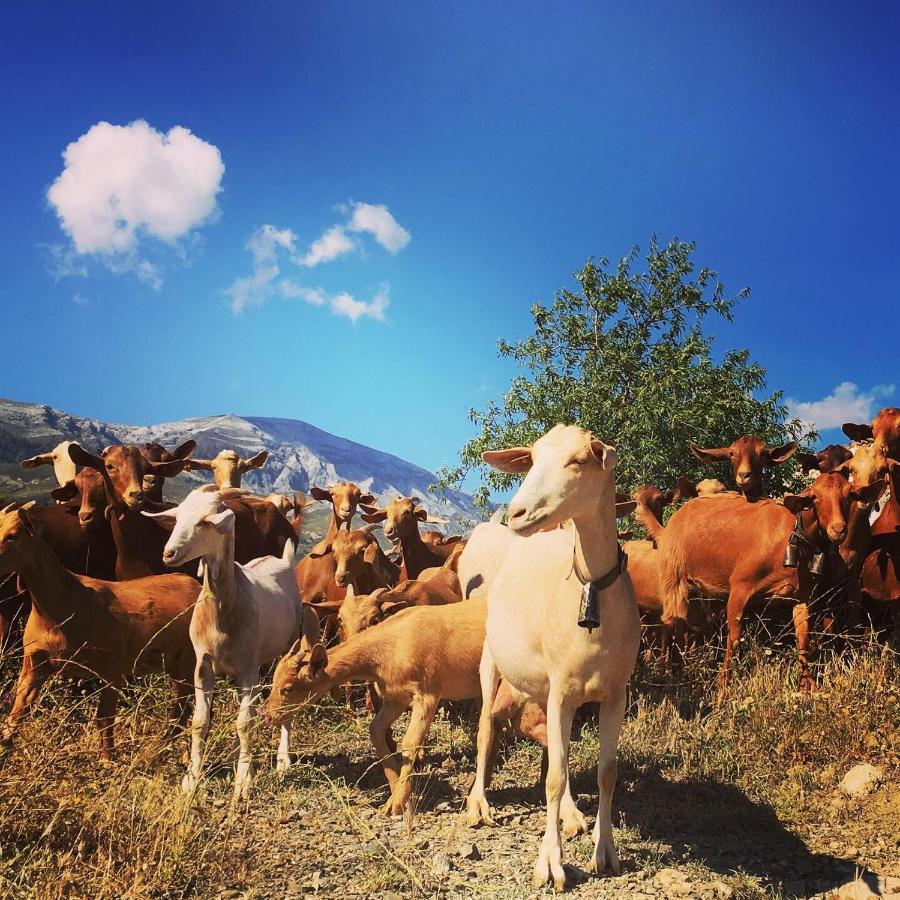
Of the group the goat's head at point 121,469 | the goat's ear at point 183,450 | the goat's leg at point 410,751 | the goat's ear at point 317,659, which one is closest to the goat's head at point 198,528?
the goat's ear at point 317,659

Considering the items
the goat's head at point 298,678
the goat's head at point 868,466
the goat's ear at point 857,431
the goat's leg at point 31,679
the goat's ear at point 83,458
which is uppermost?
the goat's ear at point 857,431

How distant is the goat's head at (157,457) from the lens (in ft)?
33.4

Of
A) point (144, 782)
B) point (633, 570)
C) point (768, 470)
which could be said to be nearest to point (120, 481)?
point (144, 782)

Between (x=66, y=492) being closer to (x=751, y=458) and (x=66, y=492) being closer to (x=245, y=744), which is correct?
(x=245, y=744)

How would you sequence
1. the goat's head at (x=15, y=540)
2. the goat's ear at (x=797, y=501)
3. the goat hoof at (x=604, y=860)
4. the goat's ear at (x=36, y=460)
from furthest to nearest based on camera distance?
the goat's ear at (x=36, y=460) → the goat's ear at (x=797, y=501) → the goat's head at (x=15, y=540) → the goat hoof at (x=604, y=860)

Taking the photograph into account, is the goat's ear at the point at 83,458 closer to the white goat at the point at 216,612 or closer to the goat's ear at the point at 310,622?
the white goat at the point at 216,612

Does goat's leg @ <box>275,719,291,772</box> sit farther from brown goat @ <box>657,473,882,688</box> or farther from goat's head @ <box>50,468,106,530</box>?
brown goat @ <box>657,473,882,688</box>

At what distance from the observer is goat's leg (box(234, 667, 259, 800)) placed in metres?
6.38

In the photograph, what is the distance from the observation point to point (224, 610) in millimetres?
7422

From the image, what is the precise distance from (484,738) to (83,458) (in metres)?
5.84

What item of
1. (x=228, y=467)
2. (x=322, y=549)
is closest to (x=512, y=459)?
(x=322, y=549)

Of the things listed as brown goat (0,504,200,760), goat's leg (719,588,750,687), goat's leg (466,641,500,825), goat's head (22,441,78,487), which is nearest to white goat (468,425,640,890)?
goat's leg (466,641,500,825)

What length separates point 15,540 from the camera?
7.03 meters

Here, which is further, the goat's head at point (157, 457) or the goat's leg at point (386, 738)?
the goat's head at point (157, 457)
